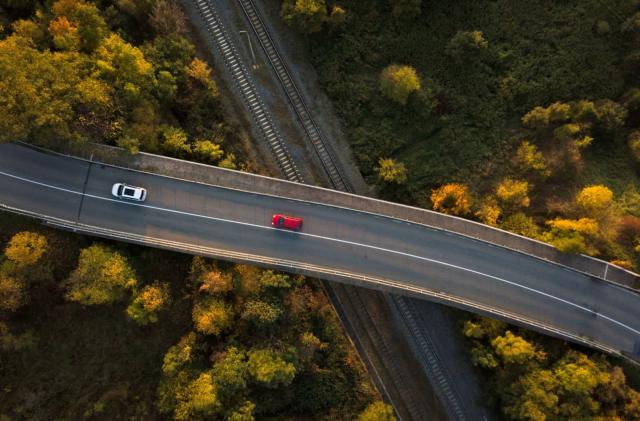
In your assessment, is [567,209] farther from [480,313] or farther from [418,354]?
[418,354]

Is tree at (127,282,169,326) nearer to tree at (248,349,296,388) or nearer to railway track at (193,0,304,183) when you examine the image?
tree at (248,349,296,388)

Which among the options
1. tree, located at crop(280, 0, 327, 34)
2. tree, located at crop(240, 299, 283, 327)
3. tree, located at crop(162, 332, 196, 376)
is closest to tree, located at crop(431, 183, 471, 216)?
tree, located at crop(240, 299, 283, 327)

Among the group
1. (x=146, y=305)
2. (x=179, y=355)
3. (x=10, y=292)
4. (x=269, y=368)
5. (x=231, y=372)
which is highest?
(x=146, y=305)

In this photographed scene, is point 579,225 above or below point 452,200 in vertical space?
above

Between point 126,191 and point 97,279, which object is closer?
point 97,279

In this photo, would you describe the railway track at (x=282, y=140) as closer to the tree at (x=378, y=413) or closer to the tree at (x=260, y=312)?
the tree at (x=378, y=413)

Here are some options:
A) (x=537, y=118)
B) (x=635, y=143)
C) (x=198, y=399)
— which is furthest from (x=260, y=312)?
(x=635, y=143)

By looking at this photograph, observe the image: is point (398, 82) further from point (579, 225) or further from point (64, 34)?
point (64, 34)

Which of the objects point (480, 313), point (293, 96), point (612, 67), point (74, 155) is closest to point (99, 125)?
point (74, 155)
